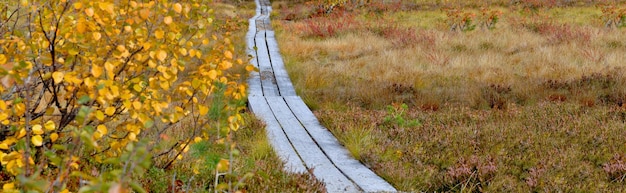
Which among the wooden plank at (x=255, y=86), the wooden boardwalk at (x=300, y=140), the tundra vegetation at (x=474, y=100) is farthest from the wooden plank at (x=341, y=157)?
the wooden plank at (x=255, y=86)

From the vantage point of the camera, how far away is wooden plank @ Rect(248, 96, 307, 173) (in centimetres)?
537

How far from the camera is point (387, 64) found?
496 inches

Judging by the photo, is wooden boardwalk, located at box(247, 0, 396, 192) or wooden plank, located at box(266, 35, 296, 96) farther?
wooden plank, located at box(266, 35, 296, 96)

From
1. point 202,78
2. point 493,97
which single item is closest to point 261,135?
point 202,78

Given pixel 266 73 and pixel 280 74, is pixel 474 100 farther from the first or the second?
pixel 266 73

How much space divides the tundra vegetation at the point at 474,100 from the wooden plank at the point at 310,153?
0.39 meters

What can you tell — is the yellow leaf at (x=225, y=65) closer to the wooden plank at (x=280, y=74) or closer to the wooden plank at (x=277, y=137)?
the wooden plank at (x=277, y=137)

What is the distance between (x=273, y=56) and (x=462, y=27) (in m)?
9.06

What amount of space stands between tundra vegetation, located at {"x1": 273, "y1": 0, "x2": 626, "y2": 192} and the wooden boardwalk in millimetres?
195

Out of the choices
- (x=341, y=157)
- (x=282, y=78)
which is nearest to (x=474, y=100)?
(x=282, y=78)

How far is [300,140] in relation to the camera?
641cm

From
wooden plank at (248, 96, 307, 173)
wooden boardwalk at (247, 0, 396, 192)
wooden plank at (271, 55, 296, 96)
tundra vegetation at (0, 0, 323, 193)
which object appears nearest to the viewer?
tundra vegetation at (0, 0, 323, 193)

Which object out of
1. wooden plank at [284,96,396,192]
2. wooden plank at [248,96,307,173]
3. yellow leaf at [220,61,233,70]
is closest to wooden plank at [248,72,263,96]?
wooden plank at [248,96,307,173]

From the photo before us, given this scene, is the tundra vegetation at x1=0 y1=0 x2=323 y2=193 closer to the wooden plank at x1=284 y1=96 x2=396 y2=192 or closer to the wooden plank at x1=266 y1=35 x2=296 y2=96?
the wooden plank at x1=284 y1=96 x2=396 y2=192
